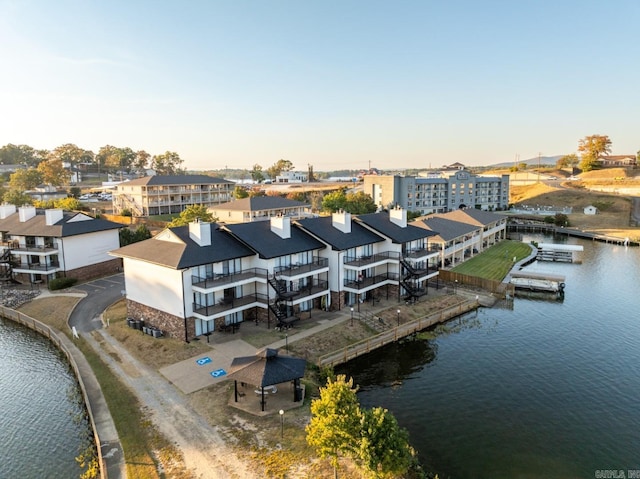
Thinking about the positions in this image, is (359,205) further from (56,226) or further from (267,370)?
(267,370)

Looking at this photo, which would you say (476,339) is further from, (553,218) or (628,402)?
(553,218)

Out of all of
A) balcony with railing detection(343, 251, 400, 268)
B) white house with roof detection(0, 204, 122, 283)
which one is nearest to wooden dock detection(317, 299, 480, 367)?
balcony with railing detection(343, 251, 400, 268)

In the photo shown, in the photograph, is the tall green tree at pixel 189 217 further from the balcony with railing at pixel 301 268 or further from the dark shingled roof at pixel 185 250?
the balcony with railing at pixel 301 268

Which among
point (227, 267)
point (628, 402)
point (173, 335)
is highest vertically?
point (227, 267)

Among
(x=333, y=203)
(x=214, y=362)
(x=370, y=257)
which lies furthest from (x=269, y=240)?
(x=333, y=203)

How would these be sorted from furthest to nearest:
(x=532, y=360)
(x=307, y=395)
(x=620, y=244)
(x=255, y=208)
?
(x=620, y=244) < (x=255, y=208) < (x=532, y=360) < (x=307, y=395)

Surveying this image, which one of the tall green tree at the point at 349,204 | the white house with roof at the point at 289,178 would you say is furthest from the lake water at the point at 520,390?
the white house with roof at the point at 289,178

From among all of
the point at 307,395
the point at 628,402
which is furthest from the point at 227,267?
the point at 628,402
